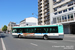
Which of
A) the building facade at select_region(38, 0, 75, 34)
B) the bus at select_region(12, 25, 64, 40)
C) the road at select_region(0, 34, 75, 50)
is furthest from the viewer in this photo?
the building facade at select_region(38, 0, 75, 34)

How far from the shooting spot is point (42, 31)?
15.9 m

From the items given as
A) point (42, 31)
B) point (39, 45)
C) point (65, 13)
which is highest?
point (65, 13)

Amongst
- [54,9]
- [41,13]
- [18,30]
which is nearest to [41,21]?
[41,13]

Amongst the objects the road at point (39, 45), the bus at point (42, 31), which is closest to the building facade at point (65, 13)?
the bus at point (42, 31)

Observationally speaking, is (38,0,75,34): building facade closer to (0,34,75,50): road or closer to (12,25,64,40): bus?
(12,25,64,40): bus

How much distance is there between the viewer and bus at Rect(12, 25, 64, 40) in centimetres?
1450

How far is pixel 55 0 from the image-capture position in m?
38.2

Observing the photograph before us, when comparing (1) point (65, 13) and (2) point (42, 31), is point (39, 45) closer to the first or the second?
(2) point (42, 31)

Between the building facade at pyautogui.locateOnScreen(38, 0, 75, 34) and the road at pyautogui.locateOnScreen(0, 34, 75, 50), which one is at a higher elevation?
the building facade at pyautogui.locateOnScreen(38, 0, 75, 34)

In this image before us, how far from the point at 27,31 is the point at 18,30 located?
7.94ft

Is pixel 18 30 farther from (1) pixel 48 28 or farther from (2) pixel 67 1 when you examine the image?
(2) pixel 67 1

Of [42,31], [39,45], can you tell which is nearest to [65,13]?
[42,31]

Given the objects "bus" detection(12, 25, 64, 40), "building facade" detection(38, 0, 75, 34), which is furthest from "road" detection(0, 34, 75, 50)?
"building facade" detection(38, 0, 75, 34)

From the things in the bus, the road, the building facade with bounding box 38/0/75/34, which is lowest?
the road
